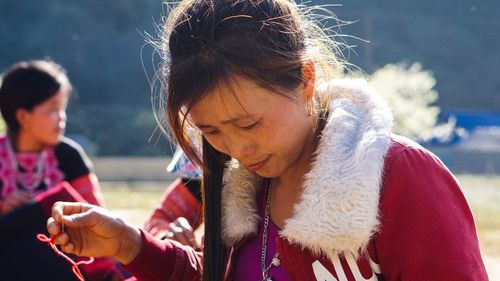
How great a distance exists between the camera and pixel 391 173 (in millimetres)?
1297

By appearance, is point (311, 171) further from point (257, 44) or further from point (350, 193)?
point (257, 44)

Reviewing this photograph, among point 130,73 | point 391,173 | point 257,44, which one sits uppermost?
point 130,73

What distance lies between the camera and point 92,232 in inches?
61.9

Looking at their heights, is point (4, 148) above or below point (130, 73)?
below

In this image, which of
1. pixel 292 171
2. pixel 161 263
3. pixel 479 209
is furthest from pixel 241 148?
pixel 479 209

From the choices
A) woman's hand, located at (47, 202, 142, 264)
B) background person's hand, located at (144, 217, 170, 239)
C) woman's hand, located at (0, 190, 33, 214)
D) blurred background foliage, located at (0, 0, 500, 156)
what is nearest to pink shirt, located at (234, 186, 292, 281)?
woman's hand, located at (47, 202, 142, 264)

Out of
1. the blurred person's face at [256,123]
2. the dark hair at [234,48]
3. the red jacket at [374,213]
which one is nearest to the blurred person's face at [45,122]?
the dark hair at [234,48]

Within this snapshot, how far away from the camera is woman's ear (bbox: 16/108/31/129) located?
135 inches

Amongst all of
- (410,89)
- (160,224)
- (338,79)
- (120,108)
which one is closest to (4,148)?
(160,224)

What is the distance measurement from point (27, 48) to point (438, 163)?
29.0m

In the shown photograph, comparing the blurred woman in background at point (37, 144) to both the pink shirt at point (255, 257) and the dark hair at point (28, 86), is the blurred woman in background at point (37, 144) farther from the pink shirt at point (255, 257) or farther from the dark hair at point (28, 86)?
the pink shirt at point (255, 257)

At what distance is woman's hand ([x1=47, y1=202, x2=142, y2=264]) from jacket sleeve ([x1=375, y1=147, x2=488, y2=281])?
0.58m

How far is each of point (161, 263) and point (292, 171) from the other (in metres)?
0.36

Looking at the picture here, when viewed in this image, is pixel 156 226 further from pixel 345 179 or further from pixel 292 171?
pixel 345 179
